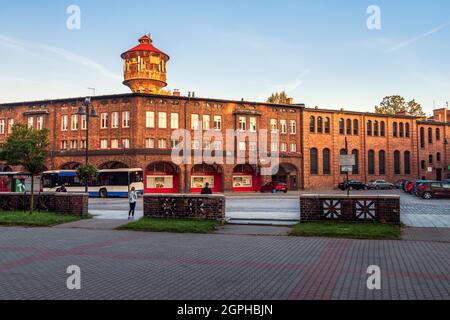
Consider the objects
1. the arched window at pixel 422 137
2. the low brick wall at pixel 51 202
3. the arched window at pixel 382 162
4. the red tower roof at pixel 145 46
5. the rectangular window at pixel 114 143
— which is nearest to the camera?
the low brick wall at pixel 51 202

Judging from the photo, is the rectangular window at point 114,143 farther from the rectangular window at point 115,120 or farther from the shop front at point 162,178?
the shop front at point 162,178

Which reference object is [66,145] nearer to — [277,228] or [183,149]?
[183,149]

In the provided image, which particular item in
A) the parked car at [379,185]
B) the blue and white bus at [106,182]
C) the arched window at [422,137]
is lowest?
the parked car at [379,185]

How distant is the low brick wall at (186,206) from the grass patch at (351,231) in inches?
137

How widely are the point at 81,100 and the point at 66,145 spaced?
19.1ft

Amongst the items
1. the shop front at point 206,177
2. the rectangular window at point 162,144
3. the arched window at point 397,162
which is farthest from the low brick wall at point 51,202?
the arched window at point 397,162

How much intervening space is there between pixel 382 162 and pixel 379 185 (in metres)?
6.32

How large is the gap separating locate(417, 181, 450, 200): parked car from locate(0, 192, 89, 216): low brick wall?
83.2 ft

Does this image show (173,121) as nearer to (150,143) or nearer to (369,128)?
(150,143)

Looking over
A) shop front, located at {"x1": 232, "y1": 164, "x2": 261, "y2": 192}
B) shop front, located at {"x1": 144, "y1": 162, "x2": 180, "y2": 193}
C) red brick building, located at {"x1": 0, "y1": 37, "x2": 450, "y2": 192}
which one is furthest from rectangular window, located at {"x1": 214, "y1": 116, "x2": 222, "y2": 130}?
shop front, located at {"x1": 144, "y1": 162, "x2": 180, "y2": 193}

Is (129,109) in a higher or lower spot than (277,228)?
higher

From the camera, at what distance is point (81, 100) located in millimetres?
48500

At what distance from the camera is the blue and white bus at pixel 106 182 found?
124 feet

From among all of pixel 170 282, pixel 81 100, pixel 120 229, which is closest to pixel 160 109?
pixel 81 100
